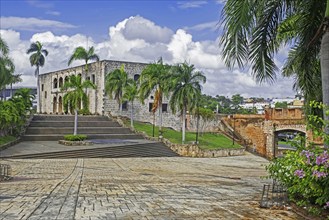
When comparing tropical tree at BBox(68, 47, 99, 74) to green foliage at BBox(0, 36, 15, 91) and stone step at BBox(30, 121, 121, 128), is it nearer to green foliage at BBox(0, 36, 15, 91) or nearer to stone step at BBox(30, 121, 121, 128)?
stone step at BBox(30, 121, 121, 128)

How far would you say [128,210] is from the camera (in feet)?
20.2

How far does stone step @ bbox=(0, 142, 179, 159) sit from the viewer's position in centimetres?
2084

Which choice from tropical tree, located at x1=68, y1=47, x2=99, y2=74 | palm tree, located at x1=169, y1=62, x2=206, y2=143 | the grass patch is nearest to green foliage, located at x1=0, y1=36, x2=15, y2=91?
the grass patch

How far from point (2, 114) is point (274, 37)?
18156 mm

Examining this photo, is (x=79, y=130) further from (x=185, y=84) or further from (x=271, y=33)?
(x=271, y=33)

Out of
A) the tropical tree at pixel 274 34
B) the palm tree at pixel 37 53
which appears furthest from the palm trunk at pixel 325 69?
the palm tree at pixel 37 53

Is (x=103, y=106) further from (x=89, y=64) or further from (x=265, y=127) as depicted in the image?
(x=265, y=127)

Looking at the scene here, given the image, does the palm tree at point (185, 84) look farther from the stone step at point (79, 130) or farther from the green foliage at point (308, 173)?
the green foliage at point (308, 173)

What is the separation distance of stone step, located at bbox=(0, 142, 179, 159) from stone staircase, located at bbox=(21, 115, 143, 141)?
5029 mm

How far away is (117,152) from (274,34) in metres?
16.7

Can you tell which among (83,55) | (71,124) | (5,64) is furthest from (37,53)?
(5,64)

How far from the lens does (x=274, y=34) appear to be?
27.3 feet

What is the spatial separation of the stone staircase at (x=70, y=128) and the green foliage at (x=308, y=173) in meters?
23.9

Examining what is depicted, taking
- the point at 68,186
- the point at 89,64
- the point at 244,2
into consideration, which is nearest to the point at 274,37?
the point at 244,2
